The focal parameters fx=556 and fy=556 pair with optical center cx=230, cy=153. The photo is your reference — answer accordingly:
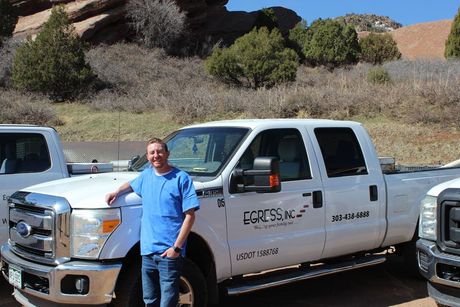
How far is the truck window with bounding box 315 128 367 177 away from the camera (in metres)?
6.09

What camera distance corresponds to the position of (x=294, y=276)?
5.55 metres

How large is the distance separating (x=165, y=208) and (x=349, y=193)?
266 cm

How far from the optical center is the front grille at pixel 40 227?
443 cm

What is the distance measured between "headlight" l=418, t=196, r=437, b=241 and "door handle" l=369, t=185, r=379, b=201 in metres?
1.24

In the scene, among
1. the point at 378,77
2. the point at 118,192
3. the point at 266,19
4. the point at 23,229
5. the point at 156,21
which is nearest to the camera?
the point at 118,192

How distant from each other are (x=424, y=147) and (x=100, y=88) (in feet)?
60.0

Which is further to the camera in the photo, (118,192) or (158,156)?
(118,192)

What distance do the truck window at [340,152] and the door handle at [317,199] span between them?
0.98 ft

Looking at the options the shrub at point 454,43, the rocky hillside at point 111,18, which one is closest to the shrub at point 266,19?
the rocky hillside at point 111,18

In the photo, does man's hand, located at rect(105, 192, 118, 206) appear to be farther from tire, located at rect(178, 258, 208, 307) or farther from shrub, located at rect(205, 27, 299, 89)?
shrub, located at rect(205, 27, 299, 89)

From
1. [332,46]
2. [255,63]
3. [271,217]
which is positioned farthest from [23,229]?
[332,46]

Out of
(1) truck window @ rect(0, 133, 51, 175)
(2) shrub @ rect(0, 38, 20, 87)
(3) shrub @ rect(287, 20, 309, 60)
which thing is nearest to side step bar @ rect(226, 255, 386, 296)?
(1) truck window @ rect(0, 133, 51, 175)

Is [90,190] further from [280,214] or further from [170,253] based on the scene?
[280,214]

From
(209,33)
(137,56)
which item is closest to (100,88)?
(137,56)
